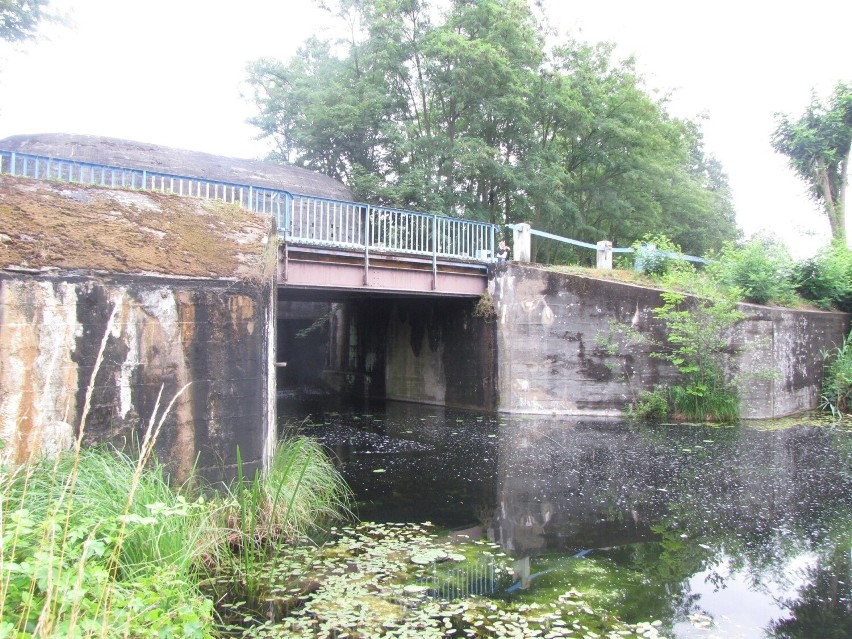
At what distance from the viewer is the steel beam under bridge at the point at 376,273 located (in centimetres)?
1115

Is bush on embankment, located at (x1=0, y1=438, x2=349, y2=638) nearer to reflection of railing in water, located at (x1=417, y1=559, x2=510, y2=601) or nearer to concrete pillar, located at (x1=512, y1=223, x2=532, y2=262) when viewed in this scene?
reflection of railing in water, located at (x1=417, y1=559, x2=510, y2=601)

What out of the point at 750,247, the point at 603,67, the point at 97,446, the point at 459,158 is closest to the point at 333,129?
the point at 459,158

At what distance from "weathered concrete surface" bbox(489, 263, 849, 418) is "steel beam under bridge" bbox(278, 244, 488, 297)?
821mm

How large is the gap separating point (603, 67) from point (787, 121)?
7167 mm

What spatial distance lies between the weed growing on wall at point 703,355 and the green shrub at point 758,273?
1.21 m

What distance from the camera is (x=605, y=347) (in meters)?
12.9

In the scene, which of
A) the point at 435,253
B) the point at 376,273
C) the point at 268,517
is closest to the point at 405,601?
the point at 268,517

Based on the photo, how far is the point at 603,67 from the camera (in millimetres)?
20219

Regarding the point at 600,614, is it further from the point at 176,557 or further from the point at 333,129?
the point at 333,129

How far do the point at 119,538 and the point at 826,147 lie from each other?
2443 centimetres

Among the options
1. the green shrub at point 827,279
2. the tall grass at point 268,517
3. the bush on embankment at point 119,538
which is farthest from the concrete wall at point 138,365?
the green shrub at point 827,279

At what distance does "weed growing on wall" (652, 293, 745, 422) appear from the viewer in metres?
11.9

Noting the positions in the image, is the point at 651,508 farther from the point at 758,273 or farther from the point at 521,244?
the point at 758,273

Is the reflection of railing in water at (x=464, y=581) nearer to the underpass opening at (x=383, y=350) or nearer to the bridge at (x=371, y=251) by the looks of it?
the bridge at (x=371, y=251)
